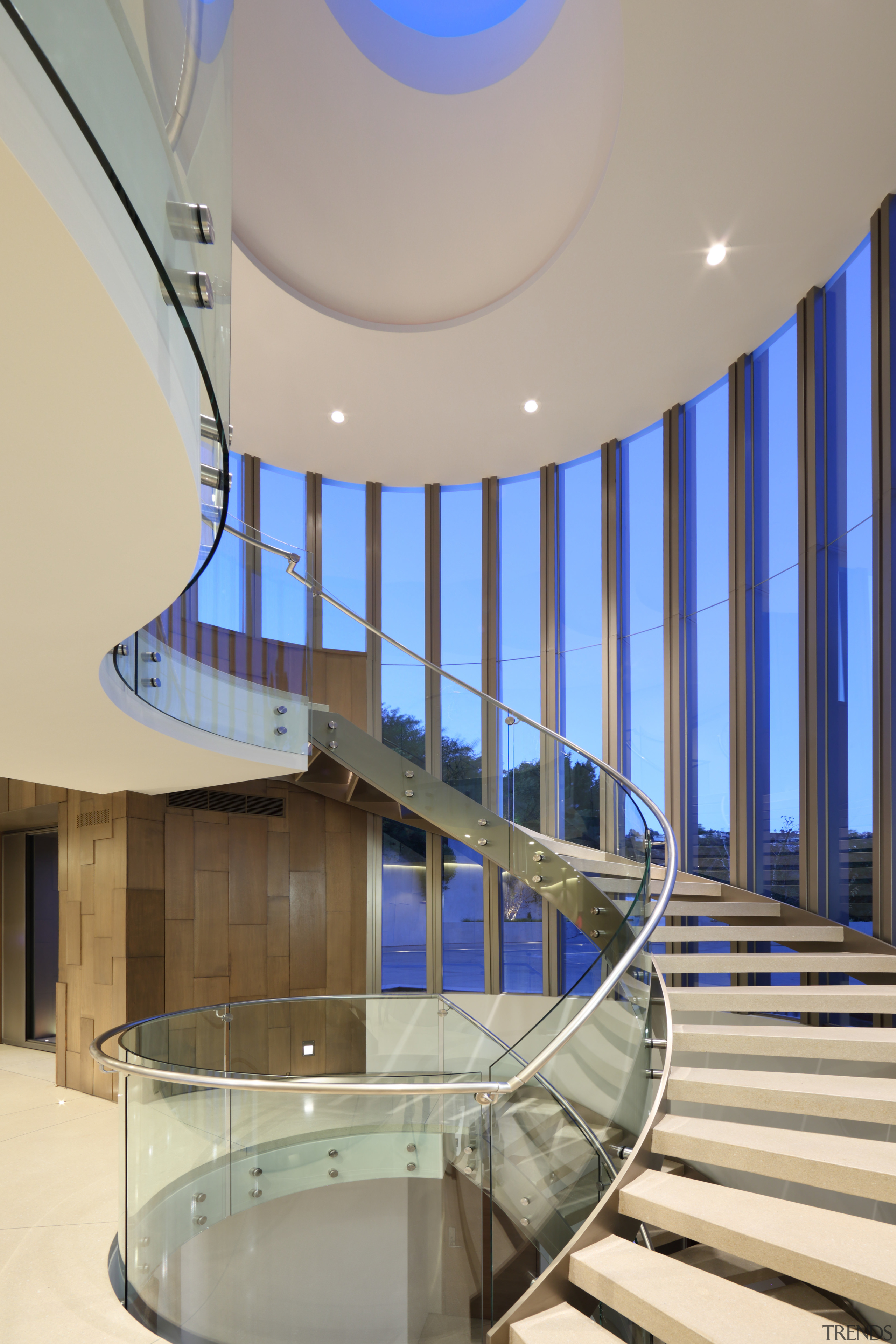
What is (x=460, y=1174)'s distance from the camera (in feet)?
12.1

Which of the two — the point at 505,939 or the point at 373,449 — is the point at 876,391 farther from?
the point at 505,939

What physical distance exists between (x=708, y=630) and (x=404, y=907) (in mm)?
4654

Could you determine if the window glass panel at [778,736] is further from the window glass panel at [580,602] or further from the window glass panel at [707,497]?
the window glass panel at [580,602]

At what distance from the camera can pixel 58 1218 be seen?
16.1ft

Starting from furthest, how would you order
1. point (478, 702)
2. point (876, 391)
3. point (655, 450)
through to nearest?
point (655, 450)
point (478, 702)
point (876, 391)

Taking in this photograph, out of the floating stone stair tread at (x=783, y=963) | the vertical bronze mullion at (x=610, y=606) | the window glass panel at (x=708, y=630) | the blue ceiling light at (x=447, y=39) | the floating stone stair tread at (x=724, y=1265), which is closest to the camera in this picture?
the floating stone stair tread at (x=724, y=1265)

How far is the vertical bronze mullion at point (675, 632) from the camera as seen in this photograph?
8.23 m

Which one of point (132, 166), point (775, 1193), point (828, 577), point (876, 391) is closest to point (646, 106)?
point (876, 391)

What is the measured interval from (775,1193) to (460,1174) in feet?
7.38

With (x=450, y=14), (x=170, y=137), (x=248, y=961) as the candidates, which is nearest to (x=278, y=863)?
(x=248, y=961)

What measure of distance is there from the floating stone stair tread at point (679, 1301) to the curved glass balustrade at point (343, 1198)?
368mm

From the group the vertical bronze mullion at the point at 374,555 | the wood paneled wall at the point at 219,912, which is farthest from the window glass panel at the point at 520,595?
the wood paneled wall at the point at 219,912

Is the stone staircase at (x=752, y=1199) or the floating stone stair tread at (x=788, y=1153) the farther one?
the floating stone stair tread at (x=788, y=1153)

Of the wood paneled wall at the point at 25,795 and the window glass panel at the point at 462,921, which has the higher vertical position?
the wood paneled wall at the point at 25,795
